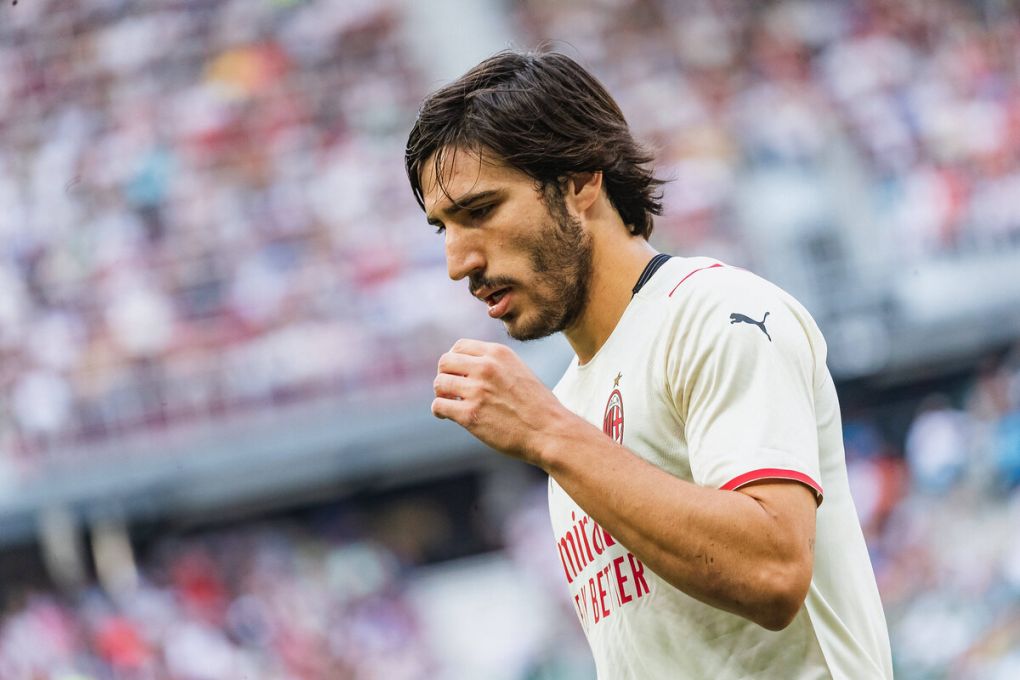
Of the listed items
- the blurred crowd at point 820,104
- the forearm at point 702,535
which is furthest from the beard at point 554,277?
the blurred crowd at point 820,104

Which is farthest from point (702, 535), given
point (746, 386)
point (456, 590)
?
point (456, 590)

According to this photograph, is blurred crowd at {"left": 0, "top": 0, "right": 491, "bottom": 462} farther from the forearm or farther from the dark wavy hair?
the forearm

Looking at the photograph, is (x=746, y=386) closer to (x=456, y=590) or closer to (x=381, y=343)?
(x=456, y=590)

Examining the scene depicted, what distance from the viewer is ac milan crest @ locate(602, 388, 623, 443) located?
2.01 m

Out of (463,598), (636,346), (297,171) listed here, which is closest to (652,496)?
(636,346)

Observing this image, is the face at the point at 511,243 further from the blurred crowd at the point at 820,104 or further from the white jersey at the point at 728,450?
the blurred crowd at the point at 820,104

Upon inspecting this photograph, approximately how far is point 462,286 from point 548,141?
7.55 meters

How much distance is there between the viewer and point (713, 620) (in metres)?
1.88

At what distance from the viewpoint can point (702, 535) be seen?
1.67 m

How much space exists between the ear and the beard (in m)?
0.03

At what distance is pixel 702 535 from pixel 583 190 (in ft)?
2.72

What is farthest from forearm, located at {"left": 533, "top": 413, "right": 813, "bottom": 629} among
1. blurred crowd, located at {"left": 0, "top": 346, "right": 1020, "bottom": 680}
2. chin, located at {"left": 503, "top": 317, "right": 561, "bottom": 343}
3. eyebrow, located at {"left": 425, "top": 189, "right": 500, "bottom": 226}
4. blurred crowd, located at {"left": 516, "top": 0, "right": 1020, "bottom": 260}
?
blurred crowd, located at {"left": 516, "top": 0, "right": 1020, "bottom": 260}

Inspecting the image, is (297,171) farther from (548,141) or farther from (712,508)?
(712,508)

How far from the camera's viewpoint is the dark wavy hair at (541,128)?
221cm
